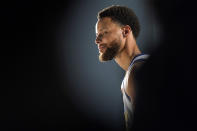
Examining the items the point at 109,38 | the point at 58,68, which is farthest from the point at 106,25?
the point at 58,68

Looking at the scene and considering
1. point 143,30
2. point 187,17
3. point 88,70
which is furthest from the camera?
point 88,70

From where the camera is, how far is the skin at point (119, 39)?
3.00ft

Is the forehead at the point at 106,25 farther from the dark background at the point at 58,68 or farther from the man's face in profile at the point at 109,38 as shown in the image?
the dark background at the point at 58,68

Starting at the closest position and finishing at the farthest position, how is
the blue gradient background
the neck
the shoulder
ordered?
1. the shoulder
2. the neck
3. the blue gradient background

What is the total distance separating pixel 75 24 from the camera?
1339 mm

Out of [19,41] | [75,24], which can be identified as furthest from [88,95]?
[19,41]

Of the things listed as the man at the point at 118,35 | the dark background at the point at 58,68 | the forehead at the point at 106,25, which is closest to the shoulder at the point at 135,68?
the man at the point at 118,35

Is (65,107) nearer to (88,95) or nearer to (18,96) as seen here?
(88,95)

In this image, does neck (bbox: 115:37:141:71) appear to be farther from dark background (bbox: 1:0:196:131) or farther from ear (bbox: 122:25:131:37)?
dark background (bbox: 1:0:196:131)

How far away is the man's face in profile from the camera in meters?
0.93

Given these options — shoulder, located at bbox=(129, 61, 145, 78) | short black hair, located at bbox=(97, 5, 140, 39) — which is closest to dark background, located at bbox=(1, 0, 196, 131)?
short black hair, located at bbox=(97, 5, 140, 39)

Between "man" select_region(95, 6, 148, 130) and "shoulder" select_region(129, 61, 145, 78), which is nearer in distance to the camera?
"shoulder" select_region(129, 61, 145, 78)

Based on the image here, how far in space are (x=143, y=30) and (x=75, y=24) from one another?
0.35m

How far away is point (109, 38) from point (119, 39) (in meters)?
0.04
